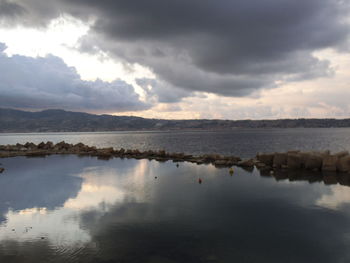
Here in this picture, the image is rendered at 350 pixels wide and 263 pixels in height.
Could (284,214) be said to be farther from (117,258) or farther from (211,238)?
(117,258)

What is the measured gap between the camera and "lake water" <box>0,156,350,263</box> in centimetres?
1217

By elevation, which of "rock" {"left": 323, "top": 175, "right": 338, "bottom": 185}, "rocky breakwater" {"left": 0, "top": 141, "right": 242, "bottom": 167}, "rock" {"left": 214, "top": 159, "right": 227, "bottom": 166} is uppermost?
"rocky breakwater" {"left": 0, "top": 141, "right": 242, "bottom": 167}

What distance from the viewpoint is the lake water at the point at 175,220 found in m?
12.2

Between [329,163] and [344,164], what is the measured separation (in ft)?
5.62

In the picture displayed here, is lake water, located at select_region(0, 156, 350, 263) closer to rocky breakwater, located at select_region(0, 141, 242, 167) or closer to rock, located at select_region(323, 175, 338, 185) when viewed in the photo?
rock, located at select_region(323, 175, 338, 185)

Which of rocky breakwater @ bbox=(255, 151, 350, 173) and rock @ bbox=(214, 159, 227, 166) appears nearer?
rocky breakwater @ bbox=(255, 151, 350, 173)

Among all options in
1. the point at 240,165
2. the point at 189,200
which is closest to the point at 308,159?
the point at 240,165

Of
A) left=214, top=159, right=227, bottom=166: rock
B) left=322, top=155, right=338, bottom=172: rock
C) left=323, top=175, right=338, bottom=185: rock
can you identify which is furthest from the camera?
left=214, top=159, right=227, bottom=166: rock

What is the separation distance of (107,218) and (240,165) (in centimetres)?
2735

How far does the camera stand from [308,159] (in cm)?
3494

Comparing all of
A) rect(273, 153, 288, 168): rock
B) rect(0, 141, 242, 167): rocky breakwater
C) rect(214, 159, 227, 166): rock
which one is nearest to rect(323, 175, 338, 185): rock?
rect(273, 153, 288, 168): rock

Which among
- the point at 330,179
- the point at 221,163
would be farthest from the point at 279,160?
the point at 221,163

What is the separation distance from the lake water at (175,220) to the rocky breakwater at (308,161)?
4515 millimetres

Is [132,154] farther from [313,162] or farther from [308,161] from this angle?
[313,162]
